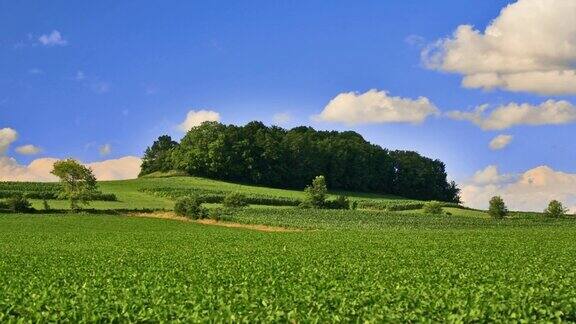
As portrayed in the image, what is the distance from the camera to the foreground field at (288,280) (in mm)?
17094

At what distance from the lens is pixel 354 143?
604 ft

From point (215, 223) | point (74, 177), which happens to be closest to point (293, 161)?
point (74, 177)

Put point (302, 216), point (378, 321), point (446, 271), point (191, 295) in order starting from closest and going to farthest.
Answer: point (378, 321)
point (191, 295)
point (446, 271)
point (302, 216)

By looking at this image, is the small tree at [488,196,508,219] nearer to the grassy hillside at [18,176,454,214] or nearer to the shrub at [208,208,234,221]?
the grassy hillside at [18,176,454,214]

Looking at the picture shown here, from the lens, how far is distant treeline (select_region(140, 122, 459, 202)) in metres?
158

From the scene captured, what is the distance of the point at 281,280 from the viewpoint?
24.4m

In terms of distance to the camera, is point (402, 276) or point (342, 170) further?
point (342, 170)

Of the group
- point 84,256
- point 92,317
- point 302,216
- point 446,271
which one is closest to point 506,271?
point 446,271

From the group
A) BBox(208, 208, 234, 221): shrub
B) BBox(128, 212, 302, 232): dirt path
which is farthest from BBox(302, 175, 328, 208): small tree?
BBox(128, 212, 302, 232): dirt path

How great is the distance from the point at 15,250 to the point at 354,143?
145515mm

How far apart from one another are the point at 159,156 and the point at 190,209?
9596cm

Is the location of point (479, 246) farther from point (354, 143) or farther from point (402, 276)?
point (354, 143)

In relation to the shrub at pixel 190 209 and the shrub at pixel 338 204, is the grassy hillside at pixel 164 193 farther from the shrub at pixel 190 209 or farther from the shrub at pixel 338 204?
the shrub at pixel 190 209

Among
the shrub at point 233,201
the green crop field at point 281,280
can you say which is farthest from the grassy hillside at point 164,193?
the green crop field at point 281,280
